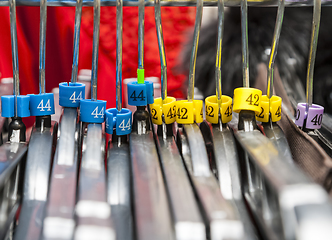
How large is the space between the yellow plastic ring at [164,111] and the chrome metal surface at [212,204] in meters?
0.06

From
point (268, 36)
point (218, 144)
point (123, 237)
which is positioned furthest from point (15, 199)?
point (268, 36)

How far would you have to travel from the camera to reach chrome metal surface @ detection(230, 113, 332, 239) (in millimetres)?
323

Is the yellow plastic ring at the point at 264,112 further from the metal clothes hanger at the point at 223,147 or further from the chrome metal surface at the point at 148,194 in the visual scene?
the chrome metal surface at the point at 148,194

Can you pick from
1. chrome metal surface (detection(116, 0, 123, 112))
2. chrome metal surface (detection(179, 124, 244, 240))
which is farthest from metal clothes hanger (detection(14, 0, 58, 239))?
chrome metal surface (detection(179, 124, 244, 240))

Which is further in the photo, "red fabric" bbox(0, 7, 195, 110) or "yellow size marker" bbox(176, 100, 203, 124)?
"red fabric" bbox(0, 7, 195, 110)

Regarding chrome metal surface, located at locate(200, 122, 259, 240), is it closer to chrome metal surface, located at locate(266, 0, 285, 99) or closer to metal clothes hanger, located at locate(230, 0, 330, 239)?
metal clothes hanger, located at locate(230, 0, 330, 239)

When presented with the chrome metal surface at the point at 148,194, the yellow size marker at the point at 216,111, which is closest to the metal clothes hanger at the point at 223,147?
the yellow size marker at the point at 216,111

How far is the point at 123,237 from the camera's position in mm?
408

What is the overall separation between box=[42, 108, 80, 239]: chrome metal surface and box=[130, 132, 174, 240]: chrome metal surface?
0.26 ft

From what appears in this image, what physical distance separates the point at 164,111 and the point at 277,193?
0.24 meters

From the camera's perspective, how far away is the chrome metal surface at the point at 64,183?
1.20 ft

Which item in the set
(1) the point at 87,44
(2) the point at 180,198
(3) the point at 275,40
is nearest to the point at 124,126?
(2) the point at 180,198

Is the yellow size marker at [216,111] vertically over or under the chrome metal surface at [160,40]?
under

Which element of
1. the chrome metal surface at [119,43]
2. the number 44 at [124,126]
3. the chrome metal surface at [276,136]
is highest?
the chrome metal surface at [119,43]
